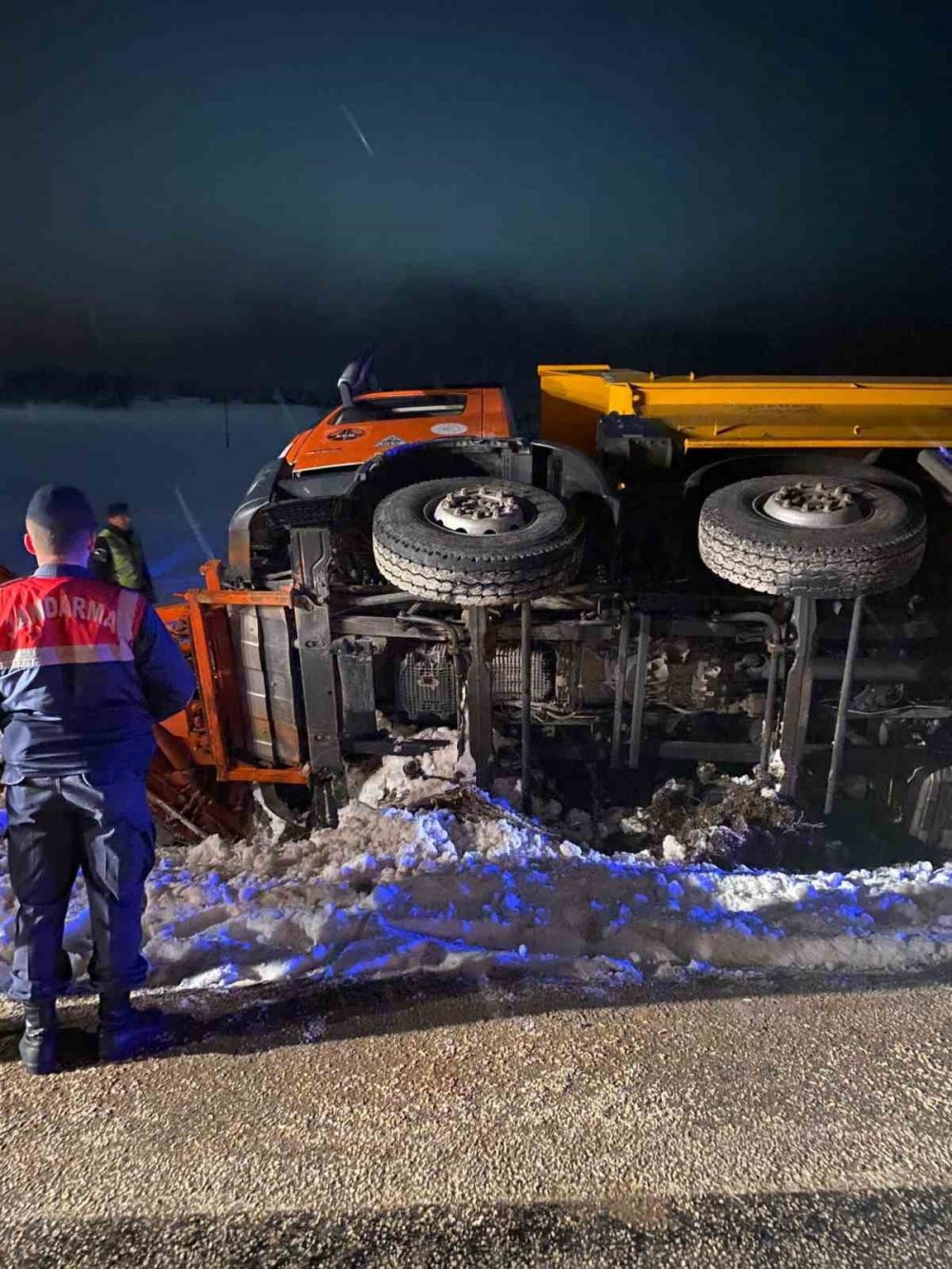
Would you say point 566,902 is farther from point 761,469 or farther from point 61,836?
point 761,469

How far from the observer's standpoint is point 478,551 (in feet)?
11.0

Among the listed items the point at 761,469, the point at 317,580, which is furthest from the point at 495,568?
the point at 761,469

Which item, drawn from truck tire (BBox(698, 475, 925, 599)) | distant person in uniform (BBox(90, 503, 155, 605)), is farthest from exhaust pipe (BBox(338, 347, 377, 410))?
truck tire (BBox(698, 475, 925, 599))

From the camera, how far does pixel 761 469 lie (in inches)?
166

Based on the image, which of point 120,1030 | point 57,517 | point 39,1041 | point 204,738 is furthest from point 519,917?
point 204,738

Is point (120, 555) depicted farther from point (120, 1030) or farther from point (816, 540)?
point (816, 540)

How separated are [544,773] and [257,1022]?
6.75ft

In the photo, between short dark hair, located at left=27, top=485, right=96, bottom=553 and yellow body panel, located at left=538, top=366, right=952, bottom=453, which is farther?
yellow body panel, located at left=538, top=366, right=952, bottom=453

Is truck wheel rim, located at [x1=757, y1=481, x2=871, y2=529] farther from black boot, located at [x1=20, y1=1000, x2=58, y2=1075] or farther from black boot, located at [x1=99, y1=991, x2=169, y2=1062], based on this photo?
black boot, located at [x1=20, y1=1000, x2=58, y2=1075]

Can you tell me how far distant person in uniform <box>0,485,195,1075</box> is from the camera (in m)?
2.46

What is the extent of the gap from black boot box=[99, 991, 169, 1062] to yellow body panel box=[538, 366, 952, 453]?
10.7 feet

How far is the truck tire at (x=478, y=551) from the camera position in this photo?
10.9ft

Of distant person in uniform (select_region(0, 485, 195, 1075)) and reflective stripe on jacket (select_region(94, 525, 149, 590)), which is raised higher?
distant person in uniform (select_region(0, 485, 195, 1075))

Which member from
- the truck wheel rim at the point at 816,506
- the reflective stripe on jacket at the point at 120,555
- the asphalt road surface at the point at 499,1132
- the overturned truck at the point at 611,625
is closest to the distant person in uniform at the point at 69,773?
the asphalt road surface at the point at 499,1132
